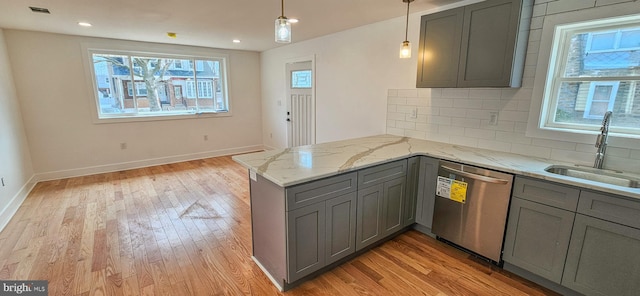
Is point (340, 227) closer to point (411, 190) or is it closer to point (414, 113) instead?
point (411, 190)

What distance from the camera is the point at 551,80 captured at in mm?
2299

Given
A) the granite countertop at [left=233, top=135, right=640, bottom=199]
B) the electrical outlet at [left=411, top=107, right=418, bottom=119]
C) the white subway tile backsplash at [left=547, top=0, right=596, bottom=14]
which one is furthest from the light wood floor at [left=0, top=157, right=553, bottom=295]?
the white subway tile backsplash at [left=547, top=0, right=596, bottom=14]

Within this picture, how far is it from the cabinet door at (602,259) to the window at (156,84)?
5714 millimetres

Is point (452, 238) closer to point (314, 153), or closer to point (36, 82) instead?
point (314, 153)

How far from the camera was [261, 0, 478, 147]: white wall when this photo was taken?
3305mm

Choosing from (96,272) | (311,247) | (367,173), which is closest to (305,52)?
(367,173)

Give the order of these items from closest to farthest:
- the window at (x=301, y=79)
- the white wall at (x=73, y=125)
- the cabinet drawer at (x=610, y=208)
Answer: the cabinet drawer at (x=610, y=208)
the white wall at (x=73, y=125)
the window at (x=301, y=79)

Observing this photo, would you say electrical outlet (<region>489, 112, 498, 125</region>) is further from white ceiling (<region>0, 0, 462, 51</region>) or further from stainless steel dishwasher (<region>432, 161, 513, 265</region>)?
white ceiling (<region>0, 0, 462, 51</region>)

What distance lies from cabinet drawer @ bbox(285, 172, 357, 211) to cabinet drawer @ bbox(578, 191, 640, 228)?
1448 mm

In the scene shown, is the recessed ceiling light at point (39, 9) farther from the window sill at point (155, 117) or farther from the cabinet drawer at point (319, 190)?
the cabinet drawer at point (319, 190)

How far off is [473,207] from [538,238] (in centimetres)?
45

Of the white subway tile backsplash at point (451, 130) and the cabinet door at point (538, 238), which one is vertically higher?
the white subway tile backsplash at point (451, 130)

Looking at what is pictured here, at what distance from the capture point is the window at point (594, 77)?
202 cm

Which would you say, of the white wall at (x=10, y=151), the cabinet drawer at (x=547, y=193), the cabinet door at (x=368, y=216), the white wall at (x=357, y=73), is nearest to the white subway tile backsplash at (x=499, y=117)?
the white wall at (x=357, y=73)
